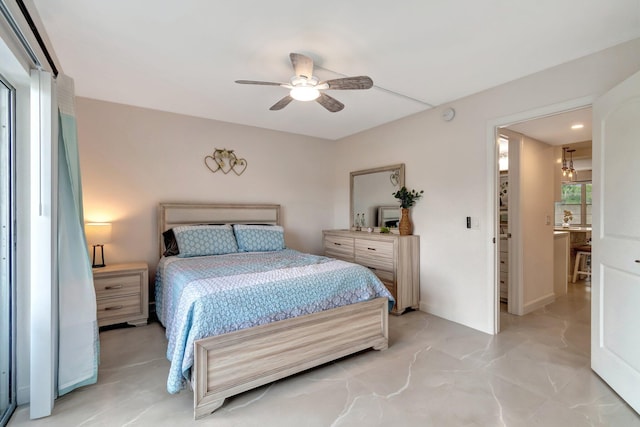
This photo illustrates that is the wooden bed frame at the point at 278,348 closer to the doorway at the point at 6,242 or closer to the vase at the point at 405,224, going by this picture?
the doorway at the point at 6,242

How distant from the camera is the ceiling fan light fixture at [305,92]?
95.3 inches

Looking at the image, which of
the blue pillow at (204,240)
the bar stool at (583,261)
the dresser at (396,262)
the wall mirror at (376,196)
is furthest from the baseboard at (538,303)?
the blue pillow at (204,240)

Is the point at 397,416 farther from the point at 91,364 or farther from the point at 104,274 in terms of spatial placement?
the point at 104,274

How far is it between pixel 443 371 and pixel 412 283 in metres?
1.45

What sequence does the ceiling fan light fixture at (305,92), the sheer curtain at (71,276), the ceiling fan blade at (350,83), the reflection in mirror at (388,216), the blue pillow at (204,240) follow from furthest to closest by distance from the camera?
the reflection in mirror at (388,216) < the blue pillow at (204,240) < the ceiling fan light fixture at (305,92) < the ceiling fan blade at (350,83) < the sheer curtain at (71,276)

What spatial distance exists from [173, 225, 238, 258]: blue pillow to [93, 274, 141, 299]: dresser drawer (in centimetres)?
52

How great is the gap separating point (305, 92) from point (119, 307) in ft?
9.36

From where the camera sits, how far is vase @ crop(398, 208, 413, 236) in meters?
3.91

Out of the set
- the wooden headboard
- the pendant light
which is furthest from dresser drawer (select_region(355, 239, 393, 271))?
the pendant light

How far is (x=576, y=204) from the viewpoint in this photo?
656 centimetres

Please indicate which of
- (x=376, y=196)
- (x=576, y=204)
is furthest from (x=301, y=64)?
(x=576, y=204)

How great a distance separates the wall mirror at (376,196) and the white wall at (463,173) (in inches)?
8.0

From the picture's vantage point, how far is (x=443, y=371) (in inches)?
94.3

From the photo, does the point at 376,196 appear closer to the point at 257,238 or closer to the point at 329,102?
the point at 257,238
